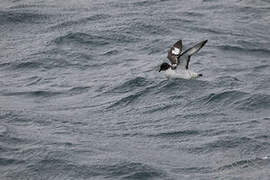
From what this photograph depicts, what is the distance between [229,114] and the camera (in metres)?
19.9

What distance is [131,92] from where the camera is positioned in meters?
21.6

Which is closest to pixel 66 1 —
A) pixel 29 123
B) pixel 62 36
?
pixel 62 36

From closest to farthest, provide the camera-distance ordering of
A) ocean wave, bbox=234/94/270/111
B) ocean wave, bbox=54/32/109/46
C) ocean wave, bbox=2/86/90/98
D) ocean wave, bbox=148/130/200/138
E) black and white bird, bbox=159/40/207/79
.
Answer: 1. ocean wave, bbox=148/130/200/138
2. ocean wave, bbox=234/94/270/111
3. black and white bird, bbox=159/40/207/79
4. ocean wave, bbox=2/86/90/98
5. ocean wave, bbox=54/32/109/46

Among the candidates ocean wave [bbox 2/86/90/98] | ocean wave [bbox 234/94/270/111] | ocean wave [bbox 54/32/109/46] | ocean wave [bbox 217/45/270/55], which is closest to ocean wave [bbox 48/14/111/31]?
ocean wave [bbox 54/32/109/46]

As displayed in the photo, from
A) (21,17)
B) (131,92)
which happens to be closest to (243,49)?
(131,92)

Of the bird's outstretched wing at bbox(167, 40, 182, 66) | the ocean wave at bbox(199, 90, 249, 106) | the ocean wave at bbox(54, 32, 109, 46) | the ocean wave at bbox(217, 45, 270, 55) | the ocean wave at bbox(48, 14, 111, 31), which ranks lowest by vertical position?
the ocean wave at bbox(199, 90, 249, 106)

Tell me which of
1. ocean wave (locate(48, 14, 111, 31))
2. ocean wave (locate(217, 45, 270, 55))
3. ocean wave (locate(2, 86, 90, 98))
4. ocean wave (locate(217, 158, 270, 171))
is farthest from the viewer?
ocean wave (locate(48, 14, 111, 31))

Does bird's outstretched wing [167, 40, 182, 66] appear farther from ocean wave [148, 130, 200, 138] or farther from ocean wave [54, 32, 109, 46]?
ocean wave [54, 32, 109, 46]

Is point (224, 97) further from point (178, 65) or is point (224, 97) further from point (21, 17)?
point (21, 17)

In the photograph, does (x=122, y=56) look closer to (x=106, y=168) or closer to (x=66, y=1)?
(x=66, y=1)

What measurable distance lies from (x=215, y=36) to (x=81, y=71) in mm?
4806

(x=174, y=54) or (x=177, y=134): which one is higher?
(x=174, y=54)

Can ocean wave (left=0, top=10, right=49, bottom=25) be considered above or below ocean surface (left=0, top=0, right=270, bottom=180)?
above

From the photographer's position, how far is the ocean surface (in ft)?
56.7
